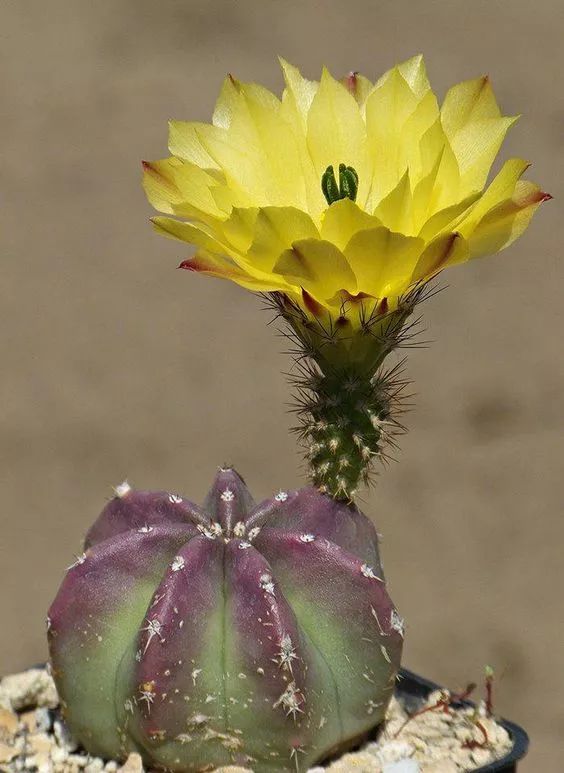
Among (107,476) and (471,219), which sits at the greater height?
(471,219)

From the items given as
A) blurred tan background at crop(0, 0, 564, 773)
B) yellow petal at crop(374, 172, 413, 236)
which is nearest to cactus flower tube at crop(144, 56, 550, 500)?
yellow petal at crop(374, 172, 413, 236)

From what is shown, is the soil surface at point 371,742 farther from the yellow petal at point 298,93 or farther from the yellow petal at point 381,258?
the yellow petal at point 298,93

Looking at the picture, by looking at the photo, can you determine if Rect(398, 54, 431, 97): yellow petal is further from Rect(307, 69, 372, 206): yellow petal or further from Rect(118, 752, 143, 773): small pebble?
Rect(118, 752, 143, 773): small pebble

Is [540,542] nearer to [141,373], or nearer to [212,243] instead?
[141,373]

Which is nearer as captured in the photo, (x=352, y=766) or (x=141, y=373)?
(x=352, y=766)

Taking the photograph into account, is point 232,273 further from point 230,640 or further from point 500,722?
point 500,722

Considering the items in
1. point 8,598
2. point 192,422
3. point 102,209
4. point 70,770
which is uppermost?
point 102,209

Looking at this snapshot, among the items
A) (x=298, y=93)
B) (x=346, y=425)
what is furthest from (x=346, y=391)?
(x=298, y=93)

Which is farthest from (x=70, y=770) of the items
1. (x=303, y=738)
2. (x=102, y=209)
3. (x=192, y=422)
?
(x=102, y=209)
